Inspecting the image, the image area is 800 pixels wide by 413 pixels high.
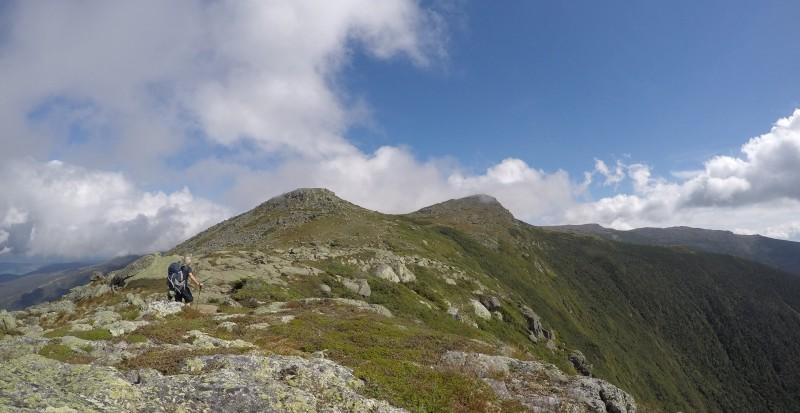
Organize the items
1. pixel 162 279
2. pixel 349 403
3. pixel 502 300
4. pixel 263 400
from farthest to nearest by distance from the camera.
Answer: pixel 502 300, pixel 162 279, pixel 349 403, pixel 263 400

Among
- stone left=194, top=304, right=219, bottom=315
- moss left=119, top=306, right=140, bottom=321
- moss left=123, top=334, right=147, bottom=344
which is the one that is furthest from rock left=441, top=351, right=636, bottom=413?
moss left=119, top=306, right=140, bottom=321

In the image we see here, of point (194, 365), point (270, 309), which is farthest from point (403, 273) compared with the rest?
point (194, 365)

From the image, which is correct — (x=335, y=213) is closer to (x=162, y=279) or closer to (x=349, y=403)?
(x=162, y=279)

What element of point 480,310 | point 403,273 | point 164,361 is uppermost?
point 403,273

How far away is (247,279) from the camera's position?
4775cm

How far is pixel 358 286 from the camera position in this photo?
62.7 meters

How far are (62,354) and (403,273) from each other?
228ft

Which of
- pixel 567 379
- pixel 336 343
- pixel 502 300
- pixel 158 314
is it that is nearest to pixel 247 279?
pixel 158 314

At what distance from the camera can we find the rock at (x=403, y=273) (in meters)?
83.6

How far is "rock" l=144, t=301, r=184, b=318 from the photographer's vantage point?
2900 centimetres

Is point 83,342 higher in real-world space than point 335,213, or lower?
lower

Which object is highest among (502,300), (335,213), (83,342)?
(335,213)

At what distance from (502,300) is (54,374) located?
379 feet

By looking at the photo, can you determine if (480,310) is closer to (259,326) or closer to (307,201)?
(259,326)
